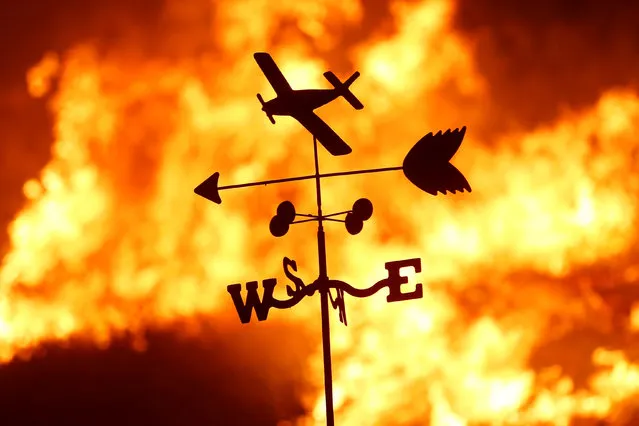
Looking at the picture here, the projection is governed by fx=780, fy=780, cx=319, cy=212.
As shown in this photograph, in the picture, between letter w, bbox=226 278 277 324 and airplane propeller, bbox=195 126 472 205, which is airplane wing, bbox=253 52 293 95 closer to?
airplane propeller, bbox=195 126 472 205

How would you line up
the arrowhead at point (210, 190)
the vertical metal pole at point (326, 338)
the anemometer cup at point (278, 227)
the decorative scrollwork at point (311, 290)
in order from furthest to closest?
the arrowhead at point (210, 190)
the anemometer cup at point (278, 227)
the decorative scrollwork at point (311, 290)
the vertical metal pole at point (326, 338)

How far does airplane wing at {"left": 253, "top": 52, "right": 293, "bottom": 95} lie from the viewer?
585 cm

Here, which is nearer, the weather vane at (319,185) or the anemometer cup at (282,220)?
the weather vane at (319,185)

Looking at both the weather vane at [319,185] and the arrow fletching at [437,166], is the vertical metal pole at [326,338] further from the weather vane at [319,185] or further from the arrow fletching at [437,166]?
the arrow fletching at [437,166]

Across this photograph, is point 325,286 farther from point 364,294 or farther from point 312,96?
point 312,96

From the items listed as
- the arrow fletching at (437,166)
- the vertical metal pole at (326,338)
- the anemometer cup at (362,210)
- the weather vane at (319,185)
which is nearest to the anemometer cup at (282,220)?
the weather vane at (319,185)

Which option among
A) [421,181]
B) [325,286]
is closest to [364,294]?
[325,286]

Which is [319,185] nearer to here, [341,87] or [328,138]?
[328,138]

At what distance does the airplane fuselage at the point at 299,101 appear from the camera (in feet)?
18.5

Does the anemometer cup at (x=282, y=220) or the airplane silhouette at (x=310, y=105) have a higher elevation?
the airplane silhouette at (x=310, y=105)

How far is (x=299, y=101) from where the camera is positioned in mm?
5645

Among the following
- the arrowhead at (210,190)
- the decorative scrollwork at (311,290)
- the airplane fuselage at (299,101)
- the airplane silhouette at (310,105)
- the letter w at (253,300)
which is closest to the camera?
the decorative scrollwork at (311,290)

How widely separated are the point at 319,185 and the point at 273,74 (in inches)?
56.3

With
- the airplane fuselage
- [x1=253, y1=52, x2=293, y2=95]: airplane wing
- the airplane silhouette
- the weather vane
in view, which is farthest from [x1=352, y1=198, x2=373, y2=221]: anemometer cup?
[x1=253, y1=52, x2=293, y2=95]: airplane wing
